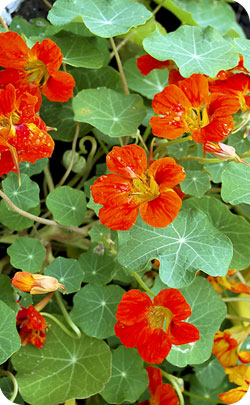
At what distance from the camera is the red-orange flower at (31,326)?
1269 millimetres

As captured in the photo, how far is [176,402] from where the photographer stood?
1332mm

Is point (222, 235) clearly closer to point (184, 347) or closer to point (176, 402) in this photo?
point (184, 347)

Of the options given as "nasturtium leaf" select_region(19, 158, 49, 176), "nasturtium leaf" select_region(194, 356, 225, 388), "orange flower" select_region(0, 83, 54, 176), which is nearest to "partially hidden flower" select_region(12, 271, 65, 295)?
"orange flower" select_region(0, 83, 54, 176)

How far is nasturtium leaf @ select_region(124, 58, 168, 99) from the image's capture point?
1678 millimetres

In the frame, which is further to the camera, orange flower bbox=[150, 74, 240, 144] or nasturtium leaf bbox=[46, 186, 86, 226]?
nasturtium leaf bbox=[46, 186, 86, 226]

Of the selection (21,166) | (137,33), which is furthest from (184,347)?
(137,33)

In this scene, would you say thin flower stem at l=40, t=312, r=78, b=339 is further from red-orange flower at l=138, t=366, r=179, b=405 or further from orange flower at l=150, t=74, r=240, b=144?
orange flower at l=150, t=74, r=240, b=144

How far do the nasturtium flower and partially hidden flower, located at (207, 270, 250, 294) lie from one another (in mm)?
355

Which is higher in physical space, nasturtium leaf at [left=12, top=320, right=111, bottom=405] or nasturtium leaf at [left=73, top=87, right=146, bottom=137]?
nasturtium leaf at [left=73, top=87, right=146, bottom=137]

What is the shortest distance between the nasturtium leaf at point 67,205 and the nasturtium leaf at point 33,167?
0.32ft

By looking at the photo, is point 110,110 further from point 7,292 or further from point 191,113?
point 7,292

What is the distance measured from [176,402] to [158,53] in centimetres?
89

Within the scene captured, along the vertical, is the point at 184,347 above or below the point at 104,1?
below

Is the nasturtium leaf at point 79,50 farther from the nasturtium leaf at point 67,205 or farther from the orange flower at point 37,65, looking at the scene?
the nasturtium leaf at point 67,205
